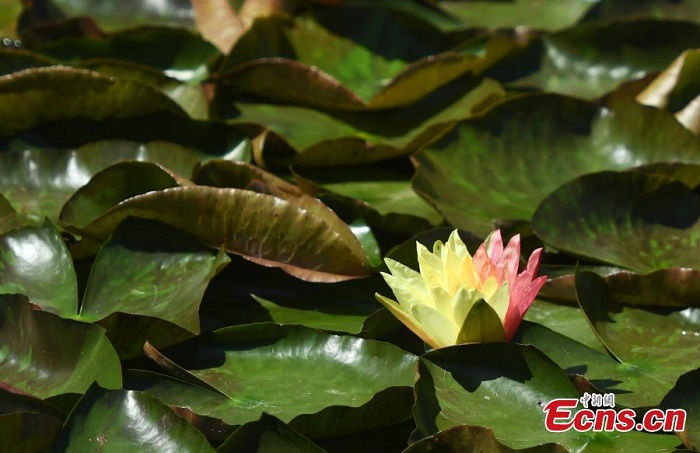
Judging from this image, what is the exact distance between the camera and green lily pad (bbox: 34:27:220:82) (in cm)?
219

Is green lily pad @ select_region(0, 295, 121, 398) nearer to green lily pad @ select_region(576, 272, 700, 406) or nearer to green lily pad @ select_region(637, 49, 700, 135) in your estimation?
green lily pad @ select_region(576, 272, 700, 406)

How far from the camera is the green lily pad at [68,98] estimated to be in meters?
1.76

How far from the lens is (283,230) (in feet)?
5.06

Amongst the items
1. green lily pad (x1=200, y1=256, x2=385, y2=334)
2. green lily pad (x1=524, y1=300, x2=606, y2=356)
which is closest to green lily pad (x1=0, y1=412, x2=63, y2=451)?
green lily pad (x1=200, y1=256, x2=385, y2=334)

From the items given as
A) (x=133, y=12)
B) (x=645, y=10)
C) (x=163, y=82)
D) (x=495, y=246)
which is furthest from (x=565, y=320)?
(x=133, y=12)

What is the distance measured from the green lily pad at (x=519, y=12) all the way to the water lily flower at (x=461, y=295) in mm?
1491

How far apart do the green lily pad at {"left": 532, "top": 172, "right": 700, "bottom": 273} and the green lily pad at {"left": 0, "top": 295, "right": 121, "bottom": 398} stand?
2.40 feet

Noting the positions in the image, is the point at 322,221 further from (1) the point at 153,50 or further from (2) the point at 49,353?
(1) the point at 153,50

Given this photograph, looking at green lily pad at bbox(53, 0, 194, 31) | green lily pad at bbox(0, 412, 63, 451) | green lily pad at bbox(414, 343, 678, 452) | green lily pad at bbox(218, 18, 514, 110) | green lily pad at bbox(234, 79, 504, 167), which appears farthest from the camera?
green lily pad at bbox(53, 0, 194, 31)

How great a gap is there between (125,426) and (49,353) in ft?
0.66

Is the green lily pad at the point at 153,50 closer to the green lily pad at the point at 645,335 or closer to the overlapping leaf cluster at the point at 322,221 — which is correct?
the overlapping leaf cluster at the point at 322,221

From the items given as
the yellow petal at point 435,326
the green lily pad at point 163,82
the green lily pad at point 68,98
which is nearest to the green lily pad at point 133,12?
the green lily pad at point 163,82

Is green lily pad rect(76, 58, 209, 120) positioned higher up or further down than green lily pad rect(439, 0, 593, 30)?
higher up

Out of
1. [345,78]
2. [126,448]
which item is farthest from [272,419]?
[345,78]
